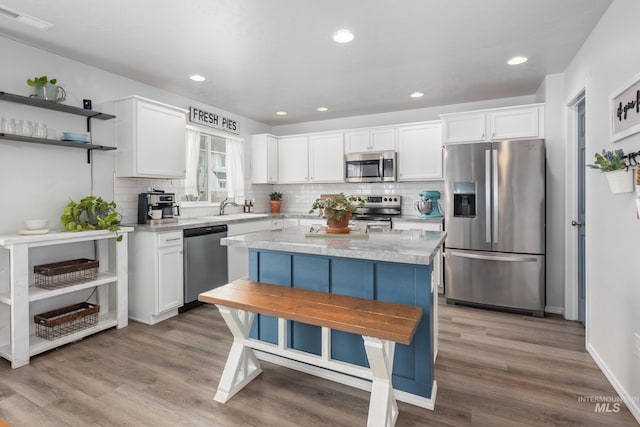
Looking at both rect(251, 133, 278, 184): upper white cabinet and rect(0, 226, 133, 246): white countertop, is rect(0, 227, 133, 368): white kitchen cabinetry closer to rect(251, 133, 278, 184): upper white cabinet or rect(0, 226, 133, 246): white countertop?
rect(0, 226, 133, 246): white countertop

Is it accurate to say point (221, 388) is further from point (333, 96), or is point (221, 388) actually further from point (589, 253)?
point (333, 96)

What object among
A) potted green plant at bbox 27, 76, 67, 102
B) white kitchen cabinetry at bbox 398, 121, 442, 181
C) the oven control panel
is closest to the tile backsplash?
the oven control panel

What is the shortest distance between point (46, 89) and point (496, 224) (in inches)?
174

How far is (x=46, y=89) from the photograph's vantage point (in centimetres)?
281

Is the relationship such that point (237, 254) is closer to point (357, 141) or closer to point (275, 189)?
point (275, 189)

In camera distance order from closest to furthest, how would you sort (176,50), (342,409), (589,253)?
(342,409), (589,253), (176,50)

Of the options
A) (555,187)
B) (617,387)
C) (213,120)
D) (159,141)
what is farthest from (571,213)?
(213,120)

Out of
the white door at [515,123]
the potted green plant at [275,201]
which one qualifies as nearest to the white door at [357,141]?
the potted green plant at [275,201]

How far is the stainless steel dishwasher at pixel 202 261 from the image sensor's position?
363cm

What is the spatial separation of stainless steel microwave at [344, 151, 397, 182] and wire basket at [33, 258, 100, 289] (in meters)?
3.35

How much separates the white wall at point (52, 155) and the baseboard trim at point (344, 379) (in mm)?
2294

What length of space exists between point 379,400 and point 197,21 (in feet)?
8.98

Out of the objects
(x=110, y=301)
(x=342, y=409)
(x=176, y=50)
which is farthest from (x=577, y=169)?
(x=110, y=301)

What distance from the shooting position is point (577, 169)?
3.26 m
